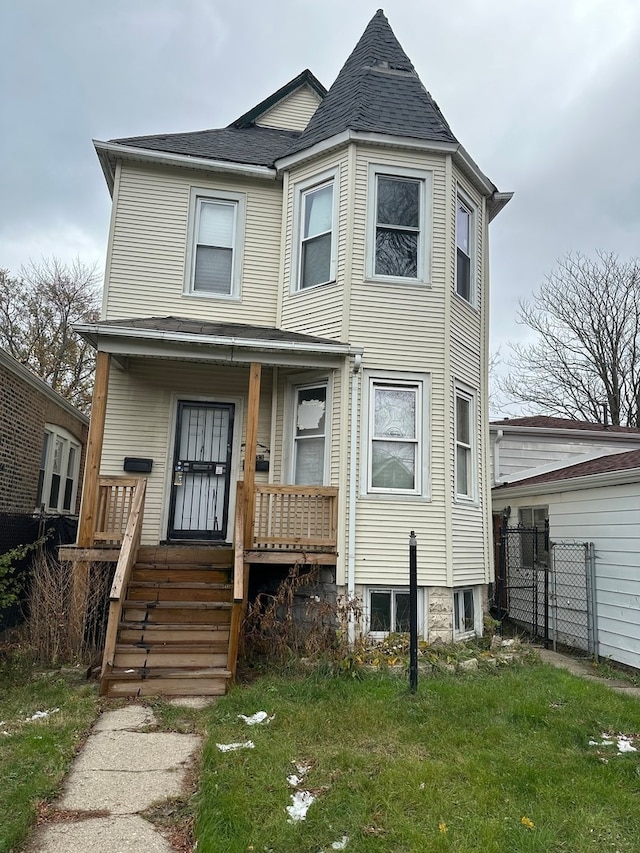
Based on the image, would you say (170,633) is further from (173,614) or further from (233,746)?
(233,746)

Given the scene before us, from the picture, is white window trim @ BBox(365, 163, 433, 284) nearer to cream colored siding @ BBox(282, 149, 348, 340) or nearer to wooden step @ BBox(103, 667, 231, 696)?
cream colored siding @ BBox(282, 149, 348, 340)

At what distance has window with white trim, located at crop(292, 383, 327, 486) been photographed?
28.0 feet

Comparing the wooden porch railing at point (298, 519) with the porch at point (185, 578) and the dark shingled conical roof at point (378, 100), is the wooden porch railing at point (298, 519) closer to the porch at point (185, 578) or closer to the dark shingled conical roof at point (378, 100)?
the porch at point (185, 578)

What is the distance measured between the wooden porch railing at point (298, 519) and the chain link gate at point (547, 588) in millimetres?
3231

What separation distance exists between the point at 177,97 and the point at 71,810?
19.9m

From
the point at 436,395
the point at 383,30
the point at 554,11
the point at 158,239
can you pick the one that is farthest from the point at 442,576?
the point at 554,11

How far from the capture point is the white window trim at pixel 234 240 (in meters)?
9.52

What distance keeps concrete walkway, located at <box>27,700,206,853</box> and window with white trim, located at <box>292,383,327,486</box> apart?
400 centimetres

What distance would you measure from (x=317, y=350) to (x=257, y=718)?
4.50 m

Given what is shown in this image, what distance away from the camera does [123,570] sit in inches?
256

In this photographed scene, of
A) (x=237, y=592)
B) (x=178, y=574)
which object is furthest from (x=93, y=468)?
(x=237, y=592)

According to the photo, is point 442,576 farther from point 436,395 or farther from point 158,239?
point 158,239

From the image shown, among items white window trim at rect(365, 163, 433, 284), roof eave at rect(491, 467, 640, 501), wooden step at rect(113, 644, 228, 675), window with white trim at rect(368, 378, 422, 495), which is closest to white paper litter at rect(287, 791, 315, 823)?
wooden step at rect(113, 644, 228, 675)

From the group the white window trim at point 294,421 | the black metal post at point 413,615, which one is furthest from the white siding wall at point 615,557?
the white window trim at point 294,421
